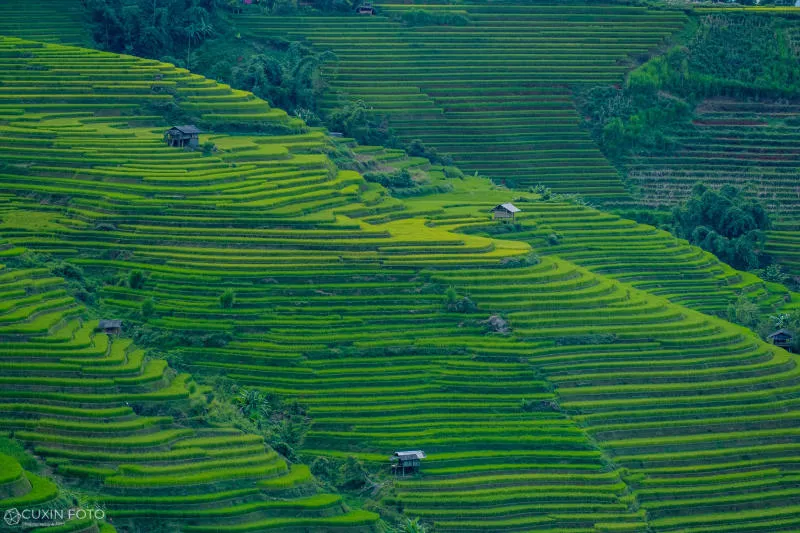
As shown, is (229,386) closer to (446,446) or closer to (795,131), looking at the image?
(446,446)

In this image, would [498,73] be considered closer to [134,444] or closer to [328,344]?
[328,344]

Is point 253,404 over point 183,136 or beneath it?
beneath

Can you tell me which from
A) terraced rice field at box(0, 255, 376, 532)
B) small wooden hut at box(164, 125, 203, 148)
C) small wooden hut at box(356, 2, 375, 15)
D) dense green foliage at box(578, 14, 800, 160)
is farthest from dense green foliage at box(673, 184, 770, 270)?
terraced rice field at box(0, 255, 376, 532)

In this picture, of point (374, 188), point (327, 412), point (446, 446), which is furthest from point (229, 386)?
point (374, 188)

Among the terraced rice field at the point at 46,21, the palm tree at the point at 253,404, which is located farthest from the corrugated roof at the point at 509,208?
the terraced rice field at the point at 46,21

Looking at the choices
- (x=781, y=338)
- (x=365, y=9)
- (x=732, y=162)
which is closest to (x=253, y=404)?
(x=781, y=338)

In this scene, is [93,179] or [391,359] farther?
→ [93,179]

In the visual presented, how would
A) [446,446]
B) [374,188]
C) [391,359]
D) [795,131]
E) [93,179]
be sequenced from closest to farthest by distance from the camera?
[446,446] → [391,359] → [93,179] → [374,188] → [795,131]
